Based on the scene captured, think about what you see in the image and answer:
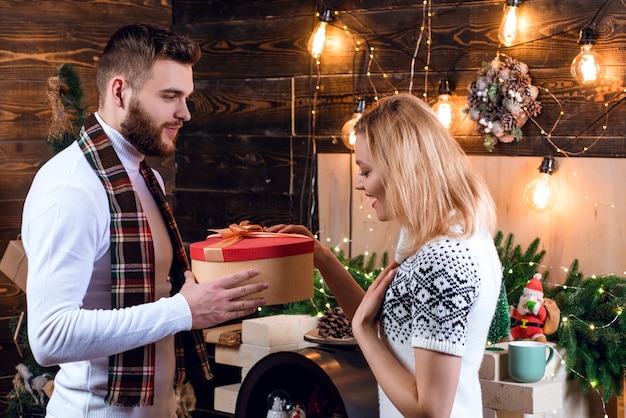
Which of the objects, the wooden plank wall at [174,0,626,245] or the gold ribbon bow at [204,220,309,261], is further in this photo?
the wooden plank wall at [174,0,626,245]

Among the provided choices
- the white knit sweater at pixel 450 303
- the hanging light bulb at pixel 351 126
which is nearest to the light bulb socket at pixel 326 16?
the hanging light bulb at pixel 351 126

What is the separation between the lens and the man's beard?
218 centimetres

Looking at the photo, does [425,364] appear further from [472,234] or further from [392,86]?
[392,86]

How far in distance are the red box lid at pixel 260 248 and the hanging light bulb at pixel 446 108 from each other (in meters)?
1.43

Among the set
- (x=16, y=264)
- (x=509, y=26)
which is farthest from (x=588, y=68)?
(x=16, y=264)

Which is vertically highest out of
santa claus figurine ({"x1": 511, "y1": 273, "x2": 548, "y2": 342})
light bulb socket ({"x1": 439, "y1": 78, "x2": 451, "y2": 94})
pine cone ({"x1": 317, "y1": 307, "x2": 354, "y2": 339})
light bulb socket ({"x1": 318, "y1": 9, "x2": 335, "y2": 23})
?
light bulb socket ({"x1": 318, "y1": 9, "x2": 335, "y2": 23})

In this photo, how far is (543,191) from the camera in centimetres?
330

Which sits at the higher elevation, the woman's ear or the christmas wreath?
the christmas wreath

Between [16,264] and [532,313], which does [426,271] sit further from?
[16,264]

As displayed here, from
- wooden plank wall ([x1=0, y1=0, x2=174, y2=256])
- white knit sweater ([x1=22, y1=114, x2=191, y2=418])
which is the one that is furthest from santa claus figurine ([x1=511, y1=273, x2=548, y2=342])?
wooden plank wall ([x1=0, y1=0, x2=174, y2=256])

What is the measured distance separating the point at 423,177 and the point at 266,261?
1.49 ft

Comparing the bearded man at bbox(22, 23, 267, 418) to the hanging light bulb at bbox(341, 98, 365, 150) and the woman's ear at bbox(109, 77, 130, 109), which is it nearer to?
the woman's ear at bbox(109, 77, 130, 109)

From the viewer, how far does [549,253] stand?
11.0ft

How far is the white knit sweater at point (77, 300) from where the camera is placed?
1.90 m
